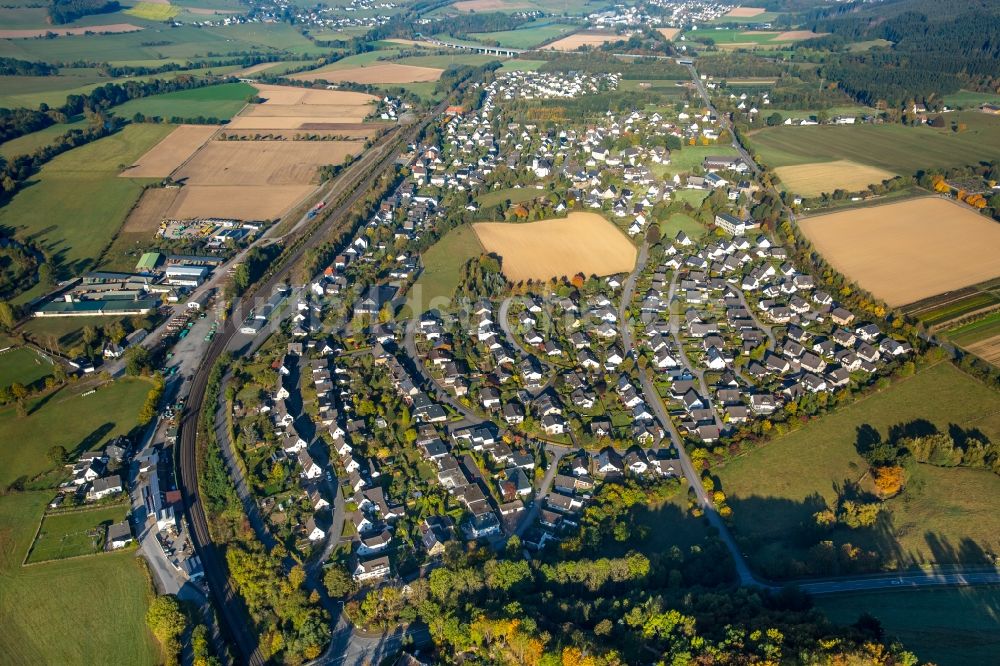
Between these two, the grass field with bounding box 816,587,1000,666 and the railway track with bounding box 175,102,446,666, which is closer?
the grass field with bounding box 816,587,1000,666

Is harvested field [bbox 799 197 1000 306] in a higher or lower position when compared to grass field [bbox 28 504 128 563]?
higher

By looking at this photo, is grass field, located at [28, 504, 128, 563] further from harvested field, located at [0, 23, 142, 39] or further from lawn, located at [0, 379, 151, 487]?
harvested field, located at [0, 23, 142, 39]

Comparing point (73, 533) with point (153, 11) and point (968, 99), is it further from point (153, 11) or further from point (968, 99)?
point (153, 11)

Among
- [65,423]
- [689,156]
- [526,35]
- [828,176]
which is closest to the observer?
[65,423]

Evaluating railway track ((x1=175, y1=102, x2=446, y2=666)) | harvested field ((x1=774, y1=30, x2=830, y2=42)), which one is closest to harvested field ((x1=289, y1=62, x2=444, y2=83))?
railway track ((x1=175, y1=102, x2=446, y2=666))

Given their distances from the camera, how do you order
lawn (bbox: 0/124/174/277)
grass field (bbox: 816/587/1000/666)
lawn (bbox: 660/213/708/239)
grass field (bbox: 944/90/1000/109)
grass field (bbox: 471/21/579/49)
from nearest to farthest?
1. grass field (bbox: 816/587/1000/666)
2. lawn (bbox: 0/124/174/277)
3. lawn (bbox: 660/213/708/239)
4. grass field (bbox: 944/90/1000/109)
5. grass field (bbox: 471/21/579/49)

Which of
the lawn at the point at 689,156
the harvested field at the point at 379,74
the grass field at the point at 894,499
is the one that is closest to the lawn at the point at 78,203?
the harvested field at the point at 379,74

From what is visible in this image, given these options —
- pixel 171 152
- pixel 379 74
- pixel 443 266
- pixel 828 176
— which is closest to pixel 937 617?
pixel 443 266

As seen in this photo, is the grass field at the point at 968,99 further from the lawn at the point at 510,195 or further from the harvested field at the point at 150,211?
the harvested field at the point at 150,211
